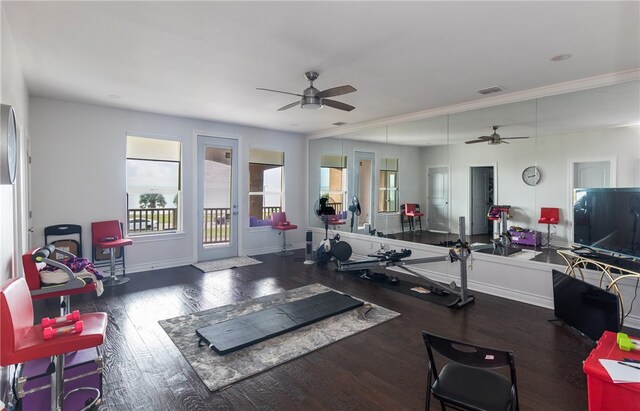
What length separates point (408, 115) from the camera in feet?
18.1

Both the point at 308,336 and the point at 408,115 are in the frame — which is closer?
the point at 308,336

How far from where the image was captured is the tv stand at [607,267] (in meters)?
2.96

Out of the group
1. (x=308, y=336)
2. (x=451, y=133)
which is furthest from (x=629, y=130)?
(x=308, y=336)

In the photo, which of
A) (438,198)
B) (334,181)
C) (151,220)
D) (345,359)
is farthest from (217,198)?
(345,359)

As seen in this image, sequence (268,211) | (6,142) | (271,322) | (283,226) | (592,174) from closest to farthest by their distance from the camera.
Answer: (6,142)
(271,322)
(592,174)
(283,226)
(268,211)

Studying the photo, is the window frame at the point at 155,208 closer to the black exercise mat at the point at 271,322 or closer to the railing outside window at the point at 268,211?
the railing outside window at the point at 268,211

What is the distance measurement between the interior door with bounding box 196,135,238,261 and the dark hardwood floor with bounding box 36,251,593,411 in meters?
1.80

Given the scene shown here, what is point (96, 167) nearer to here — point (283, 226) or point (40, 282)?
point (40, 282)

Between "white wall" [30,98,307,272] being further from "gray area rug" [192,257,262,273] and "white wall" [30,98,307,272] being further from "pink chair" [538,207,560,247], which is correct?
"pink chair" [538,207,560,247]

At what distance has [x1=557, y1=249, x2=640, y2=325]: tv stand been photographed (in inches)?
117

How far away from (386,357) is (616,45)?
340 centimetres

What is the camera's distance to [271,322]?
134 inches

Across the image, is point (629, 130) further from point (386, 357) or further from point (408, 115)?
point (386, 357)

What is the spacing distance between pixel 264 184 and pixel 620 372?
631cm
